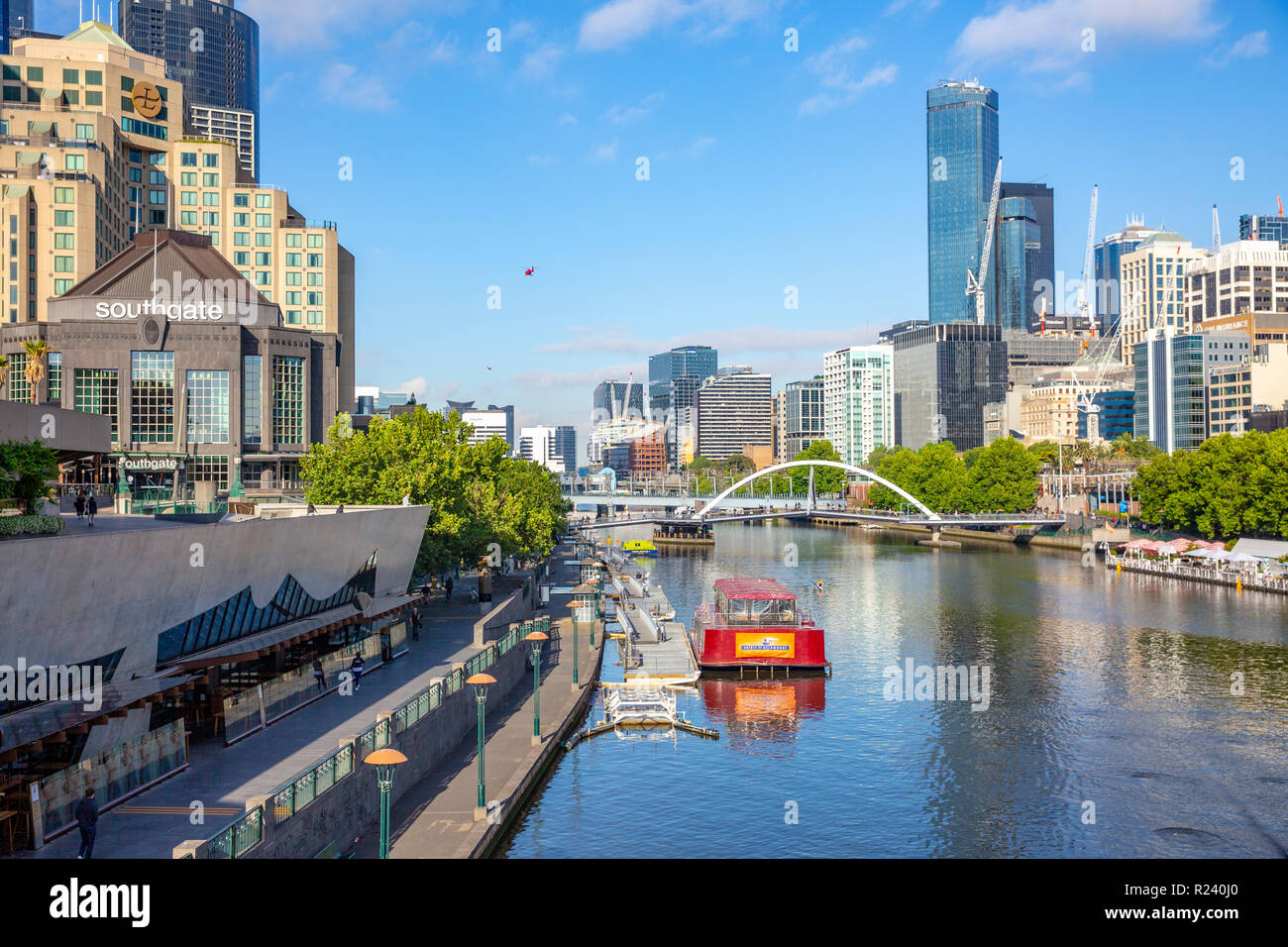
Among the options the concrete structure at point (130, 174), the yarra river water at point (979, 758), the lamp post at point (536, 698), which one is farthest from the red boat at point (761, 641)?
the concrete structure at point (130, 174)

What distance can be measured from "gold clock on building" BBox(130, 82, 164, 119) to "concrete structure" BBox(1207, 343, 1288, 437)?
14877 centimetres

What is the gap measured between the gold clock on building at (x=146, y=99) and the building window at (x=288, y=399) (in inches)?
1710

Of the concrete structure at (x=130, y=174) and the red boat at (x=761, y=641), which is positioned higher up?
the concrete structure at (x=130, y=174)

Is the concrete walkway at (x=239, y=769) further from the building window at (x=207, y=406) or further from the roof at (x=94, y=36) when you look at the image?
the roof at (x=94, y=36)

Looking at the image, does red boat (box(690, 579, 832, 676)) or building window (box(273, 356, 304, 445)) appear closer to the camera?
red boat (box(690, 579, 832, 676))

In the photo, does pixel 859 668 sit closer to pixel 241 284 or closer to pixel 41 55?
pixel 241 284

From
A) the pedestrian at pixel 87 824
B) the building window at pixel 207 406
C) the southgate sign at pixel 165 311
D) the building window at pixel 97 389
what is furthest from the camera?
the building window at pixel 207 406

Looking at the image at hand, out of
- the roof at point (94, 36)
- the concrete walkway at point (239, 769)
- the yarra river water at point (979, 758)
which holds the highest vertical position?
the roof at point (94, 36)

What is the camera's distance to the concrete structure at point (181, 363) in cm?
7625

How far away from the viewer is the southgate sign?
7762 centimetres

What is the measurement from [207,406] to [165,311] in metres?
7.39

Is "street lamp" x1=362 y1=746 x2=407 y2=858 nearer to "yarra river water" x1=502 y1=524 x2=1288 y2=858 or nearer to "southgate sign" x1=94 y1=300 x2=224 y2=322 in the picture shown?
"yarra river water" x1=502 y1=524 x2=1288 y2=858

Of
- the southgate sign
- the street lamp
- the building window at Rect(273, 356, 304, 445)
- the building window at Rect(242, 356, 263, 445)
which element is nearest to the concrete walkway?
the street lamp

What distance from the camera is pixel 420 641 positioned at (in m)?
47.8
